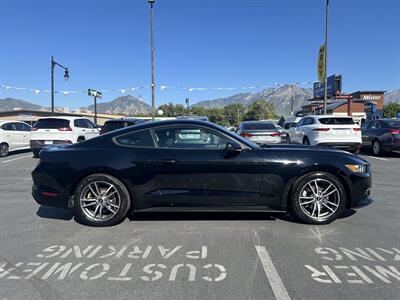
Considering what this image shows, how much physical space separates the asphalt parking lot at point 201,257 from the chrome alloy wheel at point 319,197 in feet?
0.81

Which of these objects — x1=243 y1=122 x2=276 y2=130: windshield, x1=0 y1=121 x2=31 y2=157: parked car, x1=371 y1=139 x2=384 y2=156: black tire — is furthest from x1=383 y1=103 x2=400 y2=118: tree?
x1=0 y1=121 x2=31 y2=157: parked car

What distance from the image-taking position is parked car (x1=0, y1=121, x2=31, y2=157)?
1280 cm

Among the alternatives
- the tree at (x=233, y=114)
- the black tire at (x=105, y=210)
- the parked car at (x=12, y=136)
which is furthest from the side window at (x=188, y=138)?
the tree at (x=233, y=114)

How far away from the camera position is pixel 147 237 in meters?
3.96

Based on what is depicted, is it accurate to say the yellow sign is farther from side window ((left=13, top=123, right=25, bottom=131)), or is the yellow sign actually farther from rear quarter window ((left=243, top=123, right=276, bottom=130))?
side window ((left=13, top=123, right=25, bottom=131))

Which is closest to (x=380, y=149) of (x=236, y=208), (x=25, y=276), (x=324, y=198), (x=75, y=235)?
(x=324, y=198)

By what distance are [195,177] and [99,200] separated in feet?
4.60

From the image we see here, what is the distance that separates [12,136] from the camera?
13234 millimetres

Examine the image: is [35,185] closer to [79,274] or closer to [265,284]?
[79,274]

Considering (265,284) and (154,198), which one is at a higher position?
(154,198)

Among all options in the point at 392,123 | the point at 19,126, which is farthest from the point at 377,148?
the point at 19,126

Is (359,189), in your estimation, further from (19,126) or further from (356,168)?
(19,126)

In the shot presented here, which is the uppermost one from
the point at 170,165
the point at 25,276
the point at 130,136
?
the point at 130,136

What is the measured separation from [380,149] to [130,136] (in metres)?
11.1
